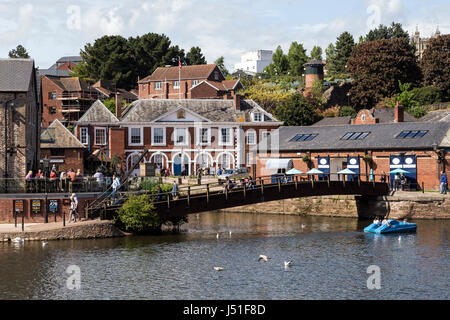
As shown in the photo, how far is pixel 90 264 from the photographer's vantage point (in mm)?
34125

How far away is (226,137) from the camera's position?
7725 cm

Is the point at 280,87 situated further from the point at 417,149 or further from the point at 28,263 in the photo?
the point at 28,263

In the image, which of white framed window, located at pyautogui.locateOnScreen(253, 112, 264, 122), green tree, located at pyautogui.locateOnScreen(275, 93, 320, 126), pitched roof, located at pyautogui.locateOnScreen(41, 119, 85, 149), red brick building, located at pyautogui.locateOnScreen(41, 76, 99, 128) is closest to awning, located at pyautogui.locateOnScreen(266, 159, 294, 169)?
white framed window, located at pyautogui.locateOnScreen(253, 112, 264, 122)

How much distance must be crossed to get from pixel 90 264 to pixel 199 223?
19488 millimetres

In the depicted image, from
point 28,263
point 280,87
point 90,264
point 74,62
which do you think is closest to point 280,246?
point 90,264

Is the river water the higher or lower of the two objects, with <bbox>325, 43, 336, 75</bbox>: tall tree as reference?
lower

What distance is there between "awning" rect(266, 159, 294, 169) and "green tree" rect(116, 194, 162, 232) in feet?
80.8

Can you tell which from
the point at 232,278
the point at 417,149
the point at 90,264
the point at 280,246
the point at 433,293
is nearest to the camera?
the point at 433,293

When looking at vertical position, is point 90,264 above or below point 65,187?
below

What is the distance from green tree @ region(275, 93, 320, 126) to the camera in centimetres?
8812

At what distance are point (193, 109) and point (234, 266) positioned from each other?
1826 inches

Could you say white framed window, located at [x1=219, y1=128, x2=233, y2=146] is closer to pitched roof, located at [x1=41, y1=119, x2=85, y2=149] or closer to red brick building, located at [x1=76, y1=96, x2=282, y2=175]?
red brick building, located at [x1=76, y1=96, x2=282, y2=175]

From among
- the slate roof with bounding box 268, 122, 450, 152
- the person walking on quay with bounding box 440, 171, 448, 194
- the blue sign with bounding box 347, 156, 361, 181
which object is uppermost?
the slate roof with bounding box 268, 122, 450, 152

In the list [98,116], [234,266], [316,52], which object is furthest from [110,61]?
[234,266]
